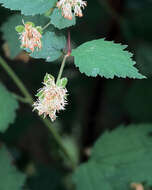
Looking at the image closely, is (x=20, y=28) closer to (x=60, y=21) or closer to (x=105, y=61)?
(x=60, y=21)

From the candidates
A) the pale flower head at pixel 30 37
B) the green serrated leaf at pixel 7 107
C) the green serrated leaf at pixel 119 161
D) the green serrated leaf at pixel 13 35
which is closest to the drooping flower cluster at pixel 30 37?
the pale flower head at pixel 30 37

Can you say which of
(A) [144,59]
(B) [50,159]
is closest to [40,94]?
(A) [144,59]

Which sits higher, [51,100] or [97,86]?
[51,100]

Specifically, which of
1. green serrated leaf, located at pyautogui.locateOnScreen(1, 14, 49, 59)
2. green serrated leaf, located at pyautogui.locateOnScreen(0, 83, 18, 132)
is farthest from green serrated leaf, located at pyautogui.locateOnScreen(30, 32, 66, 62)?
green serrated leaf, located at pyautogui.locateOnScreen(0, 83, 18, 132)

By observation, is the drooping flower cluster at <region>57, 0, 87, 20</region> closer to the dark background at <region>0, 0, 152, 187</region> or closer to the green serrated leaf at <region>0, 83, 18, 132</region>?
the green serrated leaf at <region>0, 83, 18, 132</region>

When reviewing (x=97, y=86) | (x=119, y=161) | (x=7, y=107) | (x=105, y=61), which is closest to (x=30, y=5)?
(x=105, y=61)
